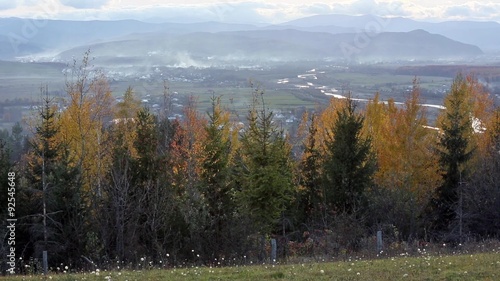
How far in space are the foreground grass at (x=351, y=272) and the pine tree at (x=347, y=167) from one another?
41.7 feet

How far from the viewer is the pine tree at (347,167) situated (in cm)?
2559

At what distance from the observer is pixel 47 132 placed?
77.5 ft

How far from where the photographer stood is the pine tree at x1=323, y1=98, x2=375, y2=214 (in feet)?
84.0

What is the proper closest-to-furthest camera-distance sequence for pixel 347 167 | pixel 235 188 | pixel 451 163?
1. pixel 347 167
2. pixel 235 188
3. pixel 451 163

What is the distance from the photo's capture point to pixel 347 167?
25.9 metres

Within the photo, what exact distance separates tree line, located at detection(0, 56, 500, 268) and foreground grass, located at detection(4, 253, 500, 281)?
140 inches

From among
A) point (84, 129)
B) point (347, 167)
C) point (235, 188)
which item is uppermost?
point (84, 129)

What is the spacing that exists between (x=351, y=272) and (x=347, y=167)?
14792mm

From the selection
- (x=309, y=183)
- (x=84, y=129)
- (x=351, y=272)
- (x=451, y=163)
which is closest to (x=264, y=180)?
(x=309, y=183)

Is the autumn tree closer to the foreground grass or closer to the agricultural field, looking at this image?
the foreground grass

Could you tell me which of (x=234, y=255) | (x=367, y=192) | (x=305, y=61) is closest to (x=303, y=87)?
(x=305, y=61)

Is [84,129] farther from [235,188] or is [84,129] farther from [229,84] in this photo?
[229,84]

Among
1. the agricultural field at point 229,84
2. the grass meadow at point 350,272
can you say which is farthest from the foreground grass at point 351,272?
the agricultural field at point 229,84

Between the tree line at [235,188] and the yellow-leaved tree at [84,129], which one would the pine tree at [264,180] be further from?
the yellow-leaved tree at [84,129]
